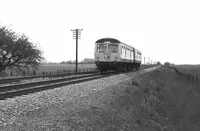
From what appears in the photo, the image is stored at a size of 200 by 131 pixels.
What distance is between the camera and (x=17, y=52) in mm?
20547

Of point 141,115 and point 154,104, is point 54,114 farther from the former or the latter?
point 154,104

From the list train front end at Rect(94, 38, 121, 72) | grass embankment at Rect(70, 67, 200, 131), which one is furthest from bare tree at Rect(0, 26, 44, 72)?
grass embankment at Rect(70, 67, 200, 131)

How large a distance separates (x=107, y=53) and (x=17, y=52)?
7.82 m

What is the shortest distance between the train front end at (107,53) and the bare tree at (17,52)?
17.4ft

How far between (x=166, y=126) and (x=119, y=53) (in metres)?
12.2

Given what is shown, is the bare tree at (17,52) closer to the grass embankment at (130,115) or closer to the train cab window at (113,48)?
the train cab window at (113,48)

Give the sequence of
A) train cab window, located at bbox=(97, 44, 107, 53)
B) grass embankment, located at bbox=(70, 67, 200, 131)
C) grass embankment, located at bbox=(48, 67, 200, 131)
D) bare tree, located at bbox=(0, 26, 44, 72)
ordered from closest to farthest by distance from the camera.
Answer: grass embankment, located at bbox=(48, 67, 200, 131) < grass embankment, located at bbox=(70, 67, 200, 131) < bare tree, located at bbox=(0, 26, 44, 72) < train cab window, located at bbox=(97, 44, 107, 53)

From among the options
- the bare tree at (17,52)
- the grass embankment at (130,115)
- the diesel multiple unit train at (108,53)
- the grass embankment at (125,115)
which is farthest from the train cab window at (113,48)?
the grass embankment at (125,115)

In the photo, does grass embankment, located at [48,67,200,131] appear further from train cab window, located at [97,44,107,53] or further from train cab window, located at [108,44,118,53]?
train cab window, located at [97,44,107,53]

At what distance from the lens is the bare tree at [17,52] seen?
19859 mm

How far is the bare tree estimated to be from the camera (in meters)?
19.9

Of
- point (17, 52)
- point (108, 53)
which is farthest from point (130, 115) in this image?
point (17, 52)

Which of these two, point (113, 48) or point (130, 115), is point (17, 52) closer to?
point (113, 48)

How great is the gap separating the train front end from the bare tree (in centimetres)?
531
